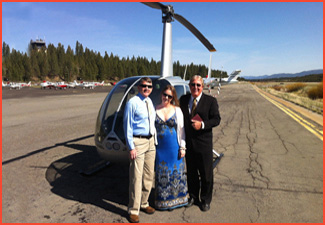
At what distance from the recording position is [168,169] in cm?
320

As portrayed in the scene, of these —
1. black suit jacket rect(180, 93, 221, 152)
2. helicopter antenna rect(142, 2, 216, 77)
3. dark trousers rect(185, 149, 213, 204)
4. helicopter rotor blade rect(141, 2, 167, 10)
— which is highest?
helicopter rotor blade rect(141, 2, 167, 10)

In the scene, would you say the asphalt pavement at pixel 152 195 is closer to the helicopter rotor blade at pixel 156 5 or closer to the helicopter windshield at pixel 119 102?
the helicopter windshield at pixel 119 102

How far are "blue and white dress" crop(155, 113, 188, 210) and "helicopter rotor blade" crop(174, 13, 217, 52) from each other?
355 cm

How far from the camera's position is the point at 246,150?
20.4 feet

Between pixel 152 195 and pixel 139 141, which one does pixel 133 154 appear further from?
pixel 152 195

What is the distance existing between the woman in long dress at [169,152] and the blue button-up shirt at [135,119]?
0.20 meters

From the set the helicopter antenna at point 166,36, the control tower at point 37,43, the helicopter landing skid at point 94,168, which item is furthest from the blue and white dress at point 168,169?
the control tower at point 37,43

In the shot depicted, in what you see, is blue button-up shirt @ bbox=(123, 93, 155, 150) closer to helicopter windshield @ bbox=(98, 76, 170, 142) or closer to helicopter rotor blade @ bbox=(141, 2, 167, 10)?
helicopter windshield @ bbox=(98, 76, 170, 142)

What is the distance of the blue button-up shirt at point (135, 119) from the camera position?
9.77 ft

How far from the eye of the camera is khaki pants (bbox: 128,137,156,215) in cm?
305

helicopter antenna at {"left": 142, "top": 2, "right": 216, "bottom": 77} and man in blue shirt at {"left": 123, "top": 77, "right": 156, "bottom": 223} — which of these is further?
helicopter antenna at {"left": 142, "top": 2, "right": 216, "bottom": 77}

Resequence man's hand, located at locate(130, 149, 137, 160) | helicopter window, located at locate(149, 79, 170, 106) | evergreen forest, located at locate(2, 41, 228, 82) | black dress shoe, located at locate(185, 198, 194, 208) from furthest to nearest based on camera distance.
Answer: evergreen forest, located at locate(2, 41, 228, 82), helicopter window, located at locate(149, 79, 170, 106), black dress shoe, located at locate(185, 198, 194, 208), man's hand, located at locate(130, 149, 137, 160)

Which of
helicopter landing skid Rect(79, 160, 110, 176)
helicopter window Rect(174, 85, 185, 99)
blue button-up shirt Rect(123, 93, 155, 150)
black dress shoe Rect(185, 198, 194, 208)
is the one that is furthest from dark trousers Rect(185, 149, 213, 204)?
helicopter landing skid Rect(79, 160, 110, 176)

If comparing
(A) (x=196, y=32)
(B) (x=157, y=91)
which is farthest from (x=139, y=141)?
(A) (x=196, y=32)
